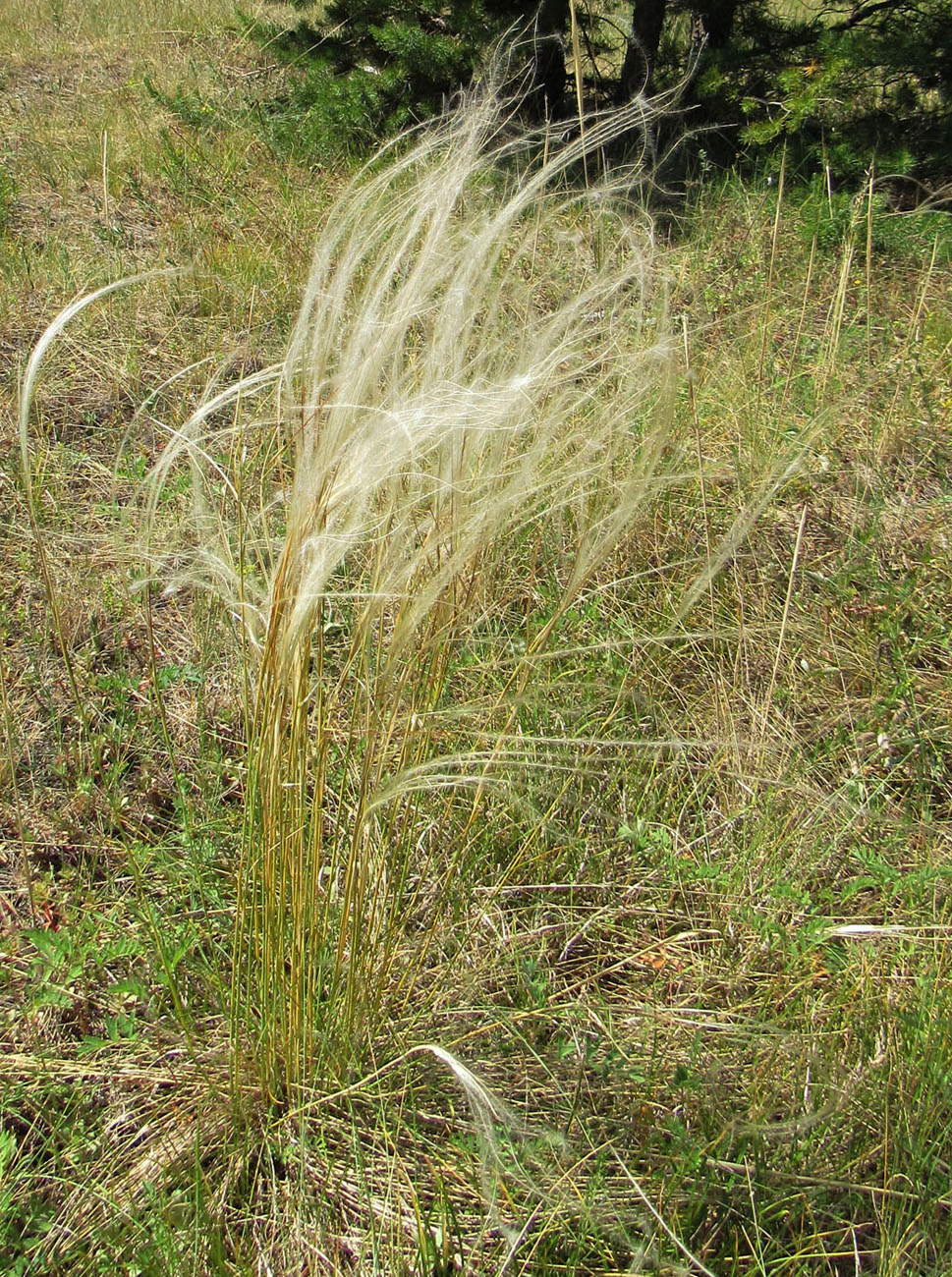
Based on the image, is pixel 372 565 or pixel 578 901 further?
pixel 578 901

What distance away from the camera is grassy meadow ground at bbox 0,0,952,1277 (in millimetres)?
1211

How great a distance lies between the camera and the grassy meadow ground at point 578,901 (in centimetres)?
121

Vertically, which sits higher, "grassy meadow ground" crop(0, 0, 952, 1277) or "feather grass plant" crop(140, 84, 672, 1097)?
"feather grass plant" crop(140, 84, 672, 1097)

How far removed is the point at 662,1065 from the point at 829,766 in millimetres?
697

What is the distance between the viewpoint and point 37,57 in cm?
532

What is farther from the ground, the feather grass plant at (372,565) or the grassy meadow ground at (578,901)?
the feather grass plant at (372,565)

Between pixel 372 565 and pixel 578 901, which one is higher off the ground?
pixel 372 565

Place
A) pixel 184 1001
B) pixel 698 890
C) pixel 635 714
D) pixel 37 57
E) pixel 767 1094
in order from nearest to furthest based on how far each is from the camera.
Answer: pixel 767 1094, pixel 184 1001, pixel 698 890, pixel 635 714, pixel 37 57

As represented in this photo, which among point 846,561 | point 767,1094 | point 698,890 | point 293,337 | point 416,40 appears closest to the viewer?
point 293,337

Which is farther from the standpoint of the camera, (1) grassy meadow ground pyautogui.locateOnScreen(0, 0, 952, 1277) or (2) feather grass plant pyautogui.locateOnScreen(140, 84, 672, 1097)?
(1) grassy meadow ground pyautogui.locateOnScreen(0, 0, 952, 1277)

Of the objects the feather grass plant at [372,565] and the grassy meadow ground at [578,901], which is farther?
the grassy meadow ground at [578,901]

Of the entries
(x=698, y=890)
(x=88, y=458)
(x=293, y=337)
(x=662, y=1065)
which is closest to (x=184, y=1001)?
(x=662, y=1065)

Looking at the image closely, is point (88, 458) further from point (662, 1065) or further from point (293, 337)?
point (662, 1065)

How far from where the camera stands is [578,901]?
5.42 ft
